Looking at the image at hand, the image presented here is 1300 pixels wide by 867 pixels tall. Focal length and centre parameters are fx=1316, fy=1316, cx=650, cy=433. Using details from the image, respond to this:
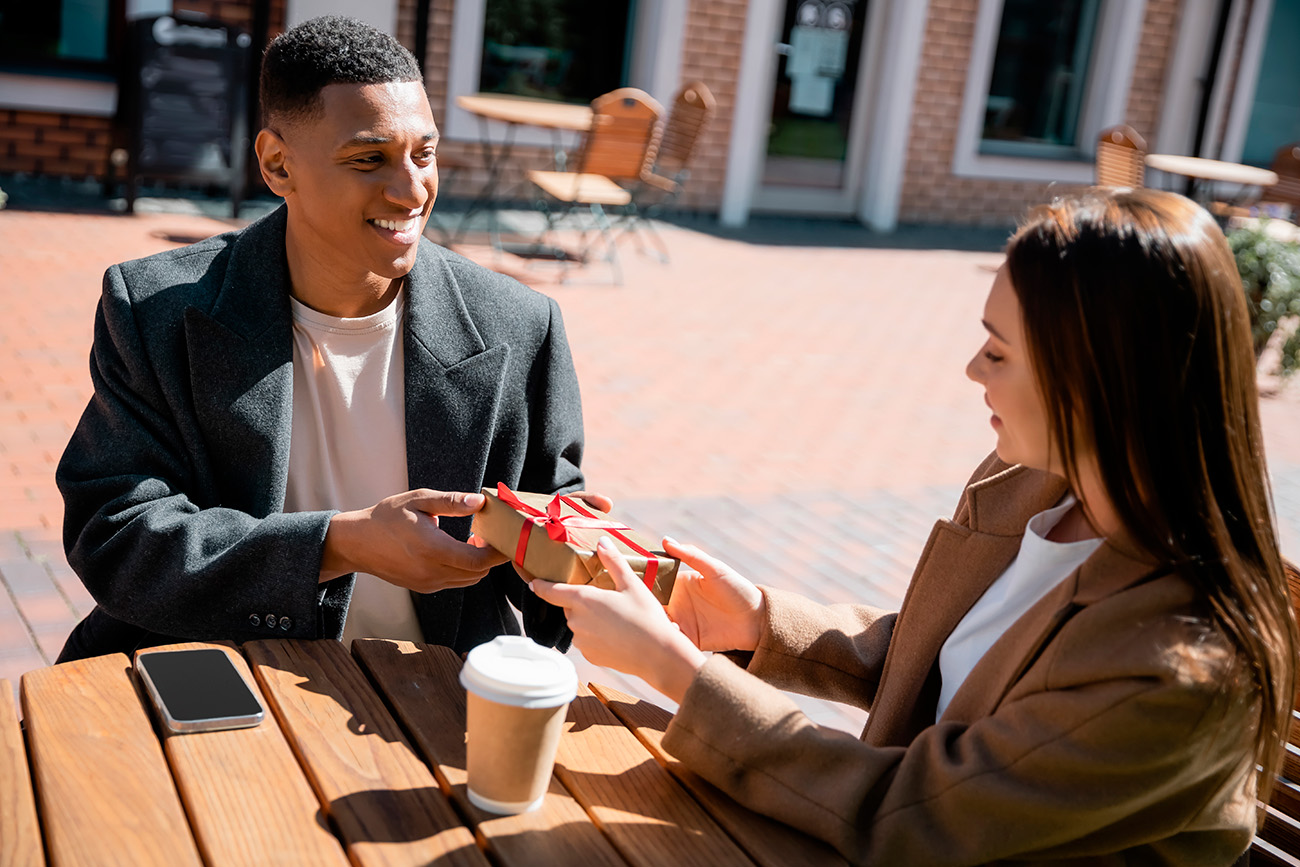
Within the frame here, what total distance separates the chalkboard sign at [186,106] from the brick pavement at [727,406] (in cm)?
34

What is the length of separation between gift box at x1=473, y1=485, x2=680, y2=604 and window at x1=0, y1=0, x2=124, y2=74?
9.05 m

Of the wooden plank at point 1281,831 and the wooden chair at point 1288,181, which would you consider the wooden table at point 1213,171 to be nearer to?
the wooden chair at point 1288,181

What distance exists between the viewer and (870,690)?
2049 mm

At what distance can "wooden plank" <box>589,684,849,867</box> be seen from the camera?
4.98 feet

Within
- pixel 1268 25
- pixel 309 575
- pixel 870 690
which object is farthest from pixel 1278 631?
pixel 1268 25

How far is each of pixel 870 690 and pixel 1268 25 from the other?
15111mm

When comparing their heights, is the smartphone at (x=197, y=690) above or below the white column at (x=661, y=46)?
below

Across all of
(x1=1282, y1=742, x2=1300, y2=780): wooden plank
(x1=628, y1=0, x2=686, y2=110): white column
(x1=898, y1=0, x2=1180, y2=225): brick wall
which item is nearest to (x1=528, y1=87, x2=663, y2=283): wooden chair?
(x1=628, y1=0, x2=686, y2=110): white column

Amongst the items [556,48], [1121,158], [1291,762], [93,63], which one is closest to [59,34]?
[93,63]

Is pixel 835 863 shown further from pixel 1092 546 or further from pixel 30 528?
pixel 30 528

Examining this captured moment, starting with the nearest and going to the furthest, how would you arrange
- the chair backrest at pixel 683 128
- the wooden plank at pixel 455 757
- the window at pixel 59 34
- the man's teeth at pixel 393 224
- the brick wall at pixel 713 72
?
the wooden plank at pixel 455 757 < the man's teeth at pixel 393 224 < the window at pixel 59 34 < the chair backrest at pixel 683 128 < the brick wall at pixel 713 72

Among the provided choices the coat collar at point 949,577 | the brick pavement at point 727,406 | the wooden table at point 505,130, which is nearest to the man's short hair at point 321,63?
the coat collar at point 949,577

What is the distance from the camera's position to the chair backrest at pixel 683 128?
10.1 meters

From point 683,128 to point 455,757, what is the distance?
365 inches
